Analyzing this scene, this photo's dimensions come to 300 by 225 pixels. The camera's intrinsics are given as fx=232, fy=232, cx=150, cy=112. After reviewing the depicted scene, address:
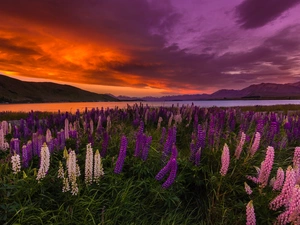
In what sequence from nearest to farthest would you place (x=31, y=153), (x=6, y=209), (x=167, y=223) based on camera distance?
(x=6, y=209) → (x=167, y=223) → (x=31, y=153)

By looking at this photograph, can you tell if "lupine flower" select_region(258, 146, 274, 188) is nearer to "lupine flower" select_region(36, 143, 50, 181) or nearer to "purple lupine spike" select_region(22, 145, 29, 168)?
"lupine flower" select_region(36, 143, 50, 181)

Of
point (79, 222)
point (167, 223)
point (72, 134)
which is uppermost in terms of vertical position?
point (72, 134)

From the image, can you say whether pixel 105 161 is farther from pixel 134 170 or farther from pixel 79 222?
pixel 79 222

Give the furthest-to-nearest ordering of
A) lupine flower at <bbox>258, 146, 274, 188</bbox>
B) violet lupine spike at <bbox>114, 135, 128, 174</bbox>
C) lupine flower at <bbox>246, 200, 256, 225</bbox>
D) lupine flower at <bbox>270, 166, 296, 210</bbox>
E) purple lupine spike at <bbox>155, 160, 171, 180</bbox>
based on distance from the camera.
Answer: violet lupine spike at <bbox>114, 135, 128, 174</bbox> → purple lupine spike at <bbox>155, 160, 171, 180</bbox> → lupine flower at <bbox>258, 146, 274, 188</bbox> → lupine flower at <bbox>246, 200, 256, 225</bbox> → lupine flower at <bbox>270, 166, 296, 210</bbox>

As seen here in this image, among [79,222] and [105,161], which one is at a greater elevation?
[105,161]

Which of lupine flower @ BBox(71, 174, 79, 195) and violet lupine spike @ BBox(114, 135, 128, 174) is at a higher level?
violet lupine spike @ BBox(114, 135, 128, 174)

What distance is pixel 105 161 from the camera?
4.53 m

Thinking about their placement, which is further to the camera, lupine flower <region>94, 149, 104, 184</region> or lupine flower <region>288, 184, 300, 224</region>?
lupine flower <region>94, 149, 104, 184</region>

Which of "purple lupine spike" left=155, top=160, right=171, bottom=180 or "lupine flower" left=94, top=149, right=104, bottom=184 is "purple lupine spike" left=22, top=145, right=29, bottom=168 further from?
"purple lupine spike" left=155, top=160, right=171, bottom=180

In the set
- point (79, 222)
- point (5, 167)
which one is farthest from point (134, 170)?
point (5, 167)

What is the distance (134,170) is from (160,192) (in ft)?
2.15

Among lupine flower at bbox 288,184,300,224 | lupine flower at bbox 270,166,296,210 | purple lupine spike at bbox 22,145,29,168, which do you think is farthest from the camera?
purple lupine spike at bbox 22,145,29,168

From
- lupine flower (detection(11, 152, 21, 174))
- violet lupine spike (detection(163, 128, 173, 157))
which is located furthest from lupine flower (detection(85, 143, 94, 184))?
violet lupine spike (detection(163, 128, 173, 157))

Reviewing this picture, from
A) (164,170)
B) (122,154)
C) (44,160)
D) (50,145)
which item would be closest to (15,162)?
(44,160)
